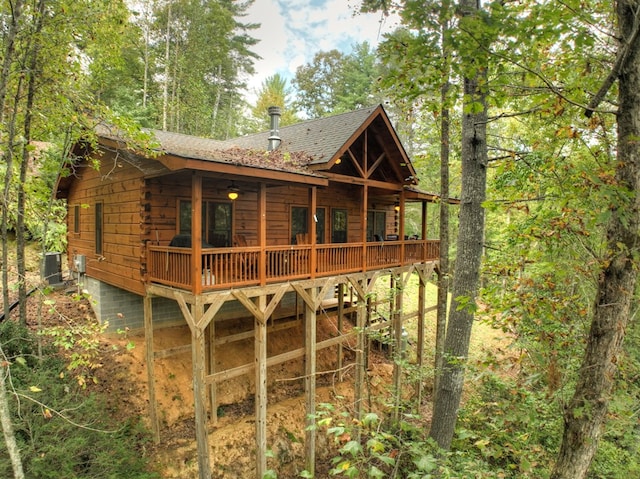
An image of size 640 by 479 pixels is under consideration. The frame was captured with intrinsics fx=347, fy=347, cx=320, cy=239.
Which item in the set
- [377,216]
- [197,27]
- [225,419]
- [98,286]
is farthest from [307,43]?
[225,419]

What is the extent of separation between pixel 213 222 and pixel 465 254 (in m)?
6.46

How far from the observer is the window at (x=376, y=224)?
48.4 feet

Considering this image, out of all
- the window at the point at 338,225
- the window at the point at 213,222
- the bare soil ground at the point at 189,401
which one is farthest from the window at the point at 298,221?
the bare soil ground at the point at 189,401

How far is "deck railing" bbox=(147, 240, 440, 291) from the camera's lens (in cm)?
675

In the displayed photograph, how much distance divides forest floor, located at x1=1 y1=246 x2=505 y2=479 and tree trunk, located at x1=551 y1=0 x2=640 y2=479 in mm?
4647

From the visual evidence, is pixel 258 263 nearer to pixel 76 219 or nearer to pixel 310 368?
pixel 310 368

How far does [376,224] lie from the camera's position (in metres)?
→ 15.2

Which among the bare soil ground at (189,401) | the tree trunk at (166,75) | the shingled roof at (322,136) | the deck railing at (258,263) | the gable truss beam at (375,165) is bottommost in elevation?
→ the bare soil ground at (189,401)

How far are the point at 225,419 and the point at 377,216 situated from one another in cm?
979

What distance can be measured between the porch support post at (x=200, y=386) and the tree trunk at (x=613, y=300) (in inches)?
215

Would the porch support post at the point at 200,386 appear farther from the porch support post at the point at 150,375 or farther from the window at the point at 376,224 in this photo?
the window at the point at 376,224

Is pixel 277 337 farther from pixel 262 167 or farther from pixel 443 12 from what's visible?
pixel 443 12

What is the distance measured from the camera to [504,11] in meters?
2.93

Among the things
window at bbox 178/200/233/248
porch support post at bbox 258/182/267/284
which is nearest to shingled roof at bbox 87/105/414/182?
porch support post at bbox 258/182/267/284
